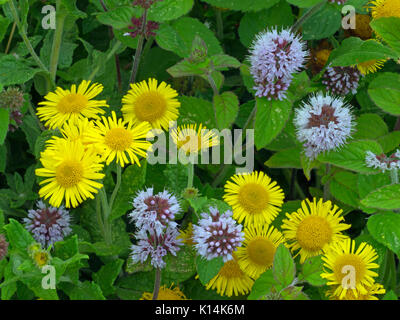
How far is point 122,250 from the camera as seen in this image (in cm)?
92

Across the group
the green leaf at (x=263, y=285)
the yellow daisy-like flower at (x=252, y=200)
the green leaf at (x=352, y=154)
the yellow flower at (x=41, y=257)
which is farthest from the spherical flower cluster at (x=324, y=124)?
the yellow flower at (x=41, y=257)

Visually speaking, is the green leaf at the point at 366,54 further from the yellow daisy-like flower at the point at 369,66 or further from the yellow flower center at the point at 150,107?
the yellow flower center at the point at 150,107

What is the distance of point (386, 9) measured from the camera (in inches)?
40.8

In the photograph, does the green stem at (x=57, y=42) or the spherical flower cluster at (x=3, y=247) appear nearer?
the spherical flower cluster at (x=3, y=247)

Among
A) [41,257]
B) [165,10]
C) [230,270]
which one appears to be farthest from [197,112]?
[41,257]

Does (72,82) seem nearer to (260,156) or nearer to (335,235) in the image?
(260,156)

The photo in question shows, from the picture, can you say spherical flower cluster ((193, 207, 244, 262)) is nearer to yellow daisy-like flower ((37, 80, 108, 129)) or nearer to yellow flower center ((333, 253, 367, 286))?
yellow flower center ((333, 253, 367, 286))

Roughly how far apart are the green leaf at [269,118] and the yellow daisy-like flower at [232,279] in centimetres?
20

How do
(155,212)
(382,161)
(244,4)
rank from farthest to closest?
(244,4) < (382,161) < (155,212)

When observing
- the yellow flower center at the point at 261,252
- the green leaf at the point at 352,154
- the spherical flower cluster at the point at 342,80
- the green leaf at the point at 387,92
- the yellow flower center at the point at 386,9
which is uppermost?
the yellow flower center at the point at 386,9

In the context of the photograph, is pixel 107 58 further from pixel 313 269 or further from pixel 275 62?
pixel 313 269

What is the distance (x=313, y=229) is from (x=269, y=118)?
20 centimetres

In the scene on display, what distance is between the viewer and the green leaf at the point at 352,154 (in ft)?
2.84
